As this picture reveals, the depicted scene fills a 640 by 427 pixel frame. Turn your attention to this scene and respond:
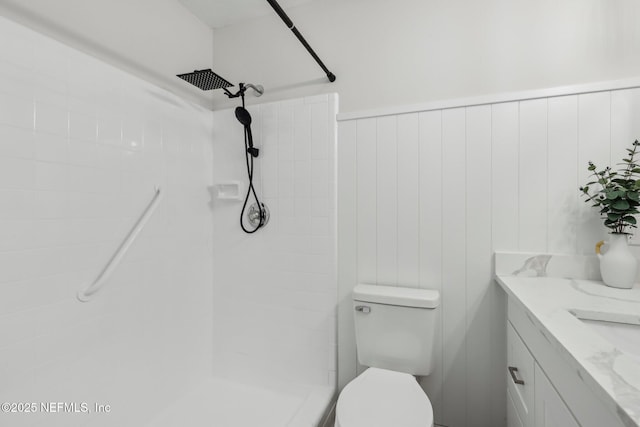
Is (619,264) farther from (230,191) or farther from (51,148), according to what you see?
(51,148)

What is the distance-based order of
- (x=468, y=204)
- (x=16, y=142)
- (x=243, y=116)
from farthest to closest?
(x=243, y=116) → (x=468, y=204) → (x=16, y=142)

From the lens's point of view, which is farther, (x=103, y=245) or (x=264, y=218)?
Answer: (x=264, y=218)

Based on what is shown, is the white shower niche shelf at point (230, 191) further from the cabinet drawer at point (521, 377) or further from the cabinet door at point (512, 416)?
the cabinet door at point (512, 416)

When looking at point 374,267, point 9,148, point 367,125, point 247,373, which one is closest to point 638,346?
point 374,267

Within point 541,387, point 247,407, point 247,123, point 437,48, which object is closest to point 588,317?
point 541,387

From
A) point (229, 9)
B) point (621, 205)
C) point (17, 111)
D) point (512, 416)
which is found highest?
point (229, 9)

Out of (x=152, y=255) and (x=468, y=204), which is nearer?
(x=468, y=204)

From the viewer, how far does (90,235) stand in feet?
4.21

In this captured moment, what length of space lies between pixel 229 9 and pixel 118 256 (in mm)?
1573

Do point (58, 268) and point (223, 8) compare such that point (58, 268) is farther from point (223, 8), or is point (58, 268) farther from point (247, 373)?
point (223, 8)

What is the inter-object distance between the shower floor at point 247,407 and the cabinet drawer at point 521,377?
33.5 inches

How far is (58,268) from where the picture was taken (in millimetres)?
1179

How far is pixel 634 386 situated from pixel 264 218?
157 centimetres

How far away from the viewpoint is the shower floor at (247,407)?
Answer: 4.91ft
